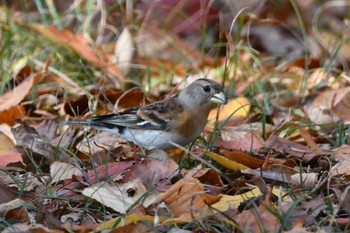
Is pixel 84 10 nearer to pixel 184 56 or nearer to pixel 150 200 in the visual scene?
pixel 184 56

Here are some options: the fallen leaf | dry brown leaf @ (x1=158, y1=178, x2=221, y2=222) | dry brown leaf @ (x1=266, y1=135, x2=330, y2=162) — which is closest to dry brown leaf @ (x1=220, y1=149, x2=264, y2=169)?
dry brown leaf @ (x1=266, y1=135, x2=330, y2=162)

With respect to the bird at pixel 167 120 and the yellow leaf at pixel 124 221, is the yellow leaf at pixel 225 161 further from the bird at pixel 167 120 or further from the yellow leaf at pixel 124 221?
the yellow leaf at pixel 124 221

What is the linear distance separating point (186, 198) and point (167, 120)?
4.29 ft

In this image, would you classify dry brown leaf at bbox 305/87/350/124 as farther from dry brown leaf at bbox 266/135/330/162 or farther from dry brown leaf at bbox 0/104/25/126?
dry brown leaf at bbox 0/104/25/126

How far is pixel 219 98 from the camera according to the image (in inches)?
194

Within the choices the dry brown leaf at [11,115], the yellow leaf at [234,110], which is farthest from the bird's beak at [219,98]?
the dry brown leaf at [11,115]

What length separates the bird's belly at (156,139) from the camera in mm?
4789

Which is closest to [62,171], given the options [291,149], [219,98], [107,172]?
[107,172]

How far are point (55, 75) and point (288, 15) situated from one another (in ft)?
11.2

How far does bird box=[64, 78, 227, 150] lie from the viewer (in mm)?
4789

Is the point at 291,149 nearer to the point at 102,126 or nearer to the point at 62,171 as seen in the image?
the point at 102,126

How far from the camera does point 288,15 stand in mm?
8805

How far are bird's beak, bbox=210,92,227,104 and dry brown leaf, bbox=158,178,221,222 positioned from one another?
1.25m

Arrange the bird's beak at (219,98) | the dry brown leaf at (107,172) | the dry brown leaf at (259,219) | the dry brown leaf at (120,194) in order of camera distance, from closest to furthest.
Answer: the dry brown leaf at (259,219) < the dry brown leaf at (120,194) < the dry brown leaf at (107,172) < the bird's beak at (219,98)
